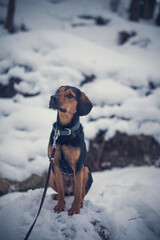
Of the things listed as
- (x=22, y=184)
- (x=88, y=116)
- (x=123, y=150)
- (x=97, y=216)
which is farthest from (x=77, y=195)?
(x=88, y=116)

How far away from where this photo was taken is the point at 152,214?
218cm

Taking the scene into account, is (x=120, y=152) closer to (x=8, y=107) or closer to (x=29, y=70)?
(x=8, y=107)

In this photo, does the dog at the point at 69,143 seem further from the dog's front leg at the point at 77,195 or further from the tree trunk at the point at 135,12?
the tree trunk at the point at 135,12

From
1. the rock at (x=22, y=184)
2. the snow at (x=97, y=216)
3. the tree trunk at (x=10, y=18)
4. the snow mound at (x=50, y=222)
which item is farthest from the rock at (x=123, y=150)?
the tree trunk at (x=10, y=18)

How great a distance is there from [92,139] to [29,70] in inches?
143

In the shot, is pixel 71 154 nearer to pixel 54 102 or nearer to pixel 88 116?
pixel 54 102

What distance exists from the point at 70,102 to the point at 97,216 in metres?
1.64

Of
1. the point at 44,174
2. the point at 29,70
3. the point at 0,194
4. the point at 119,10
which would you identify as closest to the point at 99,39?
the point at 29,70

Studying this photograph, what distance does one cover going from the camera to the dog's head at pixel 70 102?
6.28 feet

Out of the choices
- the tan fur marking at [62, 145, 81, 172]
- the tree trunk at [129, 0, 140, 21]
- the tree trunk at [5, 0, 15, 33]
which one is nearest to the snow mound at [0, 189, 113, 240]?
the tan fur marking at [62, 145, 81, 172]

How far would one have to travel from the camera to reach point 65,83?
212 inches

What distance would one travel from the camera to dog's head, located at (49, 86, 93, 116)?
191 cm

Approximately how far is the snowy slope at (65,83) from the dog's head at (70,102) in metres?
2.09

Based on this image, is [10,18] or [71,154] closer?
[71,154]
